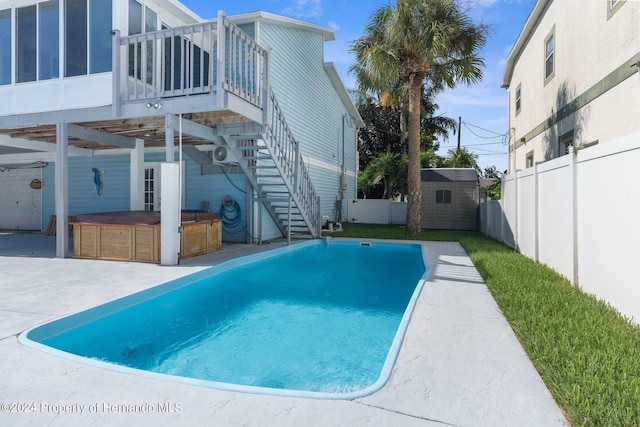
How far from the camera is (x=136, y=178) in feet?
31.1

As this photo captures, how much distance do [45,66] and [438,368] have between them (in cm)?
866

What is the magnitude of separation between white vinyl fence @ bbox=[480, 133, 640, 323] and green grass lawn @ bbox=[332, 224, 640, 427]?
0.23 m

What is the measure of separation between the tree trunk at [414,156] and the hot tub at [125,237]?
24.4ft

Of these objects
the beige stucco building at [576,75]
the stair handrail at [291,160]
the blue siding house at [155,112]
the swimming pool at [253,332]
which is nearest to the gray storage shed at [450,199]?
the beige stucco building at [576,75]

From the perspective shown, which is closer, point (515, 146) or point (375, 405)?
point (375, 405)

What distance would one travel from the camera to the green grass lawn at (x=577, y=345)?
203 centimetres

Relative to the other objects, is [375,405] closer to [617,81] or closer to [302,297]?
[302,297]

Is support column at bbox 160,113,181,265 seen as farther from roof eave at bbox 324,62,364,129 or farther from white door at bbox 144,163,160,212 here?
roof eave at bbox 324,62,364,129

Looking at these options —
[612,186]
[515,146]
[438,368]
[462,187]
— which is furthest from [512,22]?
[438,368]

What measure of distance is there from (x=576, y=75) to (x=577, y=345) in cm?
765

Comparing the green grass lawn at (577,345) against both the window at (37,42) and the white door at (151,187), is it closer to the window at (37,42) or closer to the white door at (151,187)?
the window at (37,42)

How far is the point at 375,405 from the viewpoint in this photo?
214 cm

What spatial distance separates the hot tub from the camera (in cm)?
718

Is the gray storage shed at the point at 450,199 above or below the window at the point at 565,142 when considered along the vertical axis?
below
